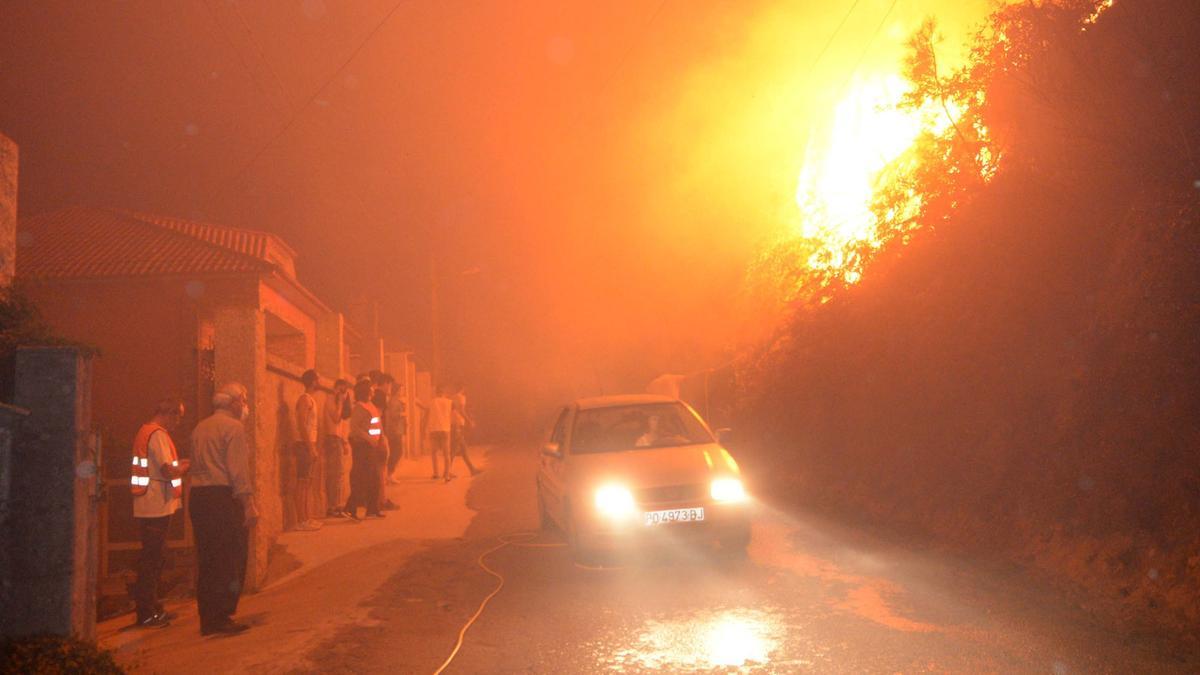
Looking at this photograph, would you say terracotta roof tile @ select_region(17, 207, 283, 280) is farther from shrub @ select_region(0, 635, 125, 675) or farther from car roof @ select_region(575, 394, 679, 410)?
shrub @ select_region(0, 635, 125, 675)

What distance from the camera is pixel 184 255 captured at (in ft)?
70.6

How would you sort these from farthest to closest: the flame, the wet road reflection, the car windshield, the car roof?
1. the flame
2. the car roof
3. the car windshield
4. the wet road reflection

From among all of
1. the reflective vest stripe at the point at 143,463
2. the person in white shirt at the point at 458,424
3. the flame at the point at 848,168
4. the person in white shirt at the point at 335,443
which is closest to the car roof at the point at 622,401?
the flame at the point at 848,168

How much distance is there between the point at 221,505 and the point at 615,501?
11.5 ft

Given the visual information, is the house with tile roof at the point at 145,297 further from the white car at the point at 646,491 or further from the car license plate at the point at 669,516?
the car license plate at the point at 669,516

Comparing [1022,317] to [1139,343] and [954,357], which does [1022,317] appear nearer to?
[954,357]

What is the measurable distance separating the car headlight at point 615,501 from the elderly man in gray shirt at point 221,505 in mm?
3161

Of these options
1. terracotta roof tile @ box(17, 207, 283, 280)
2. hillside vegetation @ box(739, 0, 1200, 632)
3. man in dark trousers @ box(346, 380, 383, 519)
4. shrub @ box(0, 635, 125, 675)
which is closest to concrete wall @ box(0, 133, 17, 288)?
shrub @ box(0, 635, 125, 675)

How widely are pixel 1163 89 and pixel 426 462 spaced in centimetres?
2251

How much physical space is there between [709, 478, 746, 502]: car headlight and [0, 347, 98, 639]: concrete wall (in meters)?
5.31

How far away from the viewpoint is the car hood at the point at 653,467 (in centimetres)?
941

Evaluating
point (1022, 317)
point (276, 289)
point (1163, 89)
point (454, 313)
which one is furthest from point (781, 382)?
Answer: point (454, 313)

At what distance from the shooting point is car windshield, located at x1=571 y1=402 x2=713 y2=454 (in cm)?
1063

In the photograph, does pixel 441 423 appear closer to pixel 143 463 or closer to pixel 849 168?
pixel 849 168
